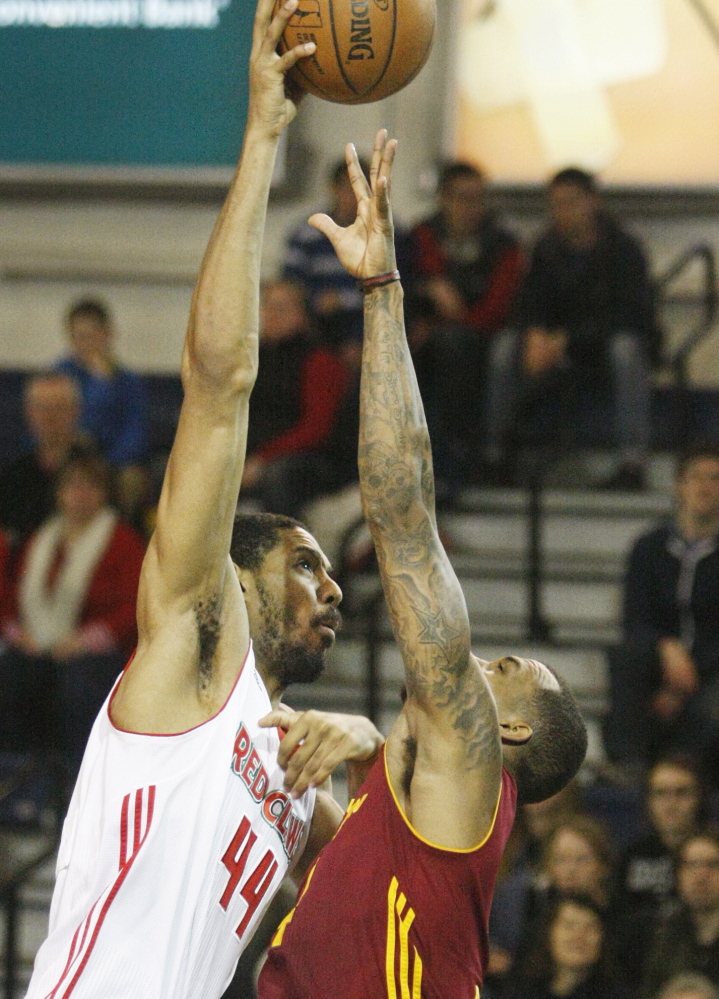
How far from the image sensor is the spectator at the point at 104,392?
808 centimetres

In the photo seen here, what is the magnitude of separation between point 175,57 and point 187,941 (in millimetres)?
7444

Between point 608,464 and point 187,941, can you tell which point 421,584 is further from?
point 608,464

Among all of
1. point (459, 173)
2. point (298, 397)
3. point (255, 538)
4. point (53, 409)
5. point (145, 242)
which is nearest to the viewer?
point (255, 538)

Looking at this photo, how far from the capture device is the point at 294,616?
3.29 meters

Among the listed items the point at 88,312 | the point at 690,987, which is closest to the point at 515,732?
the point at 690,987

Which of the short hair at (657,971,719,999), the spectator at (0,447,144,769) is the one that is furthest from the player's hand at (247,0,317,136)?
the spectator at (0,447,144,769)

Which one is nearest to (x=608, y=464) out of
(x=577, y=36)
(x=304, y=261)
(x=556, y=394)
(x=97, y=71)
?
(x=556, y=394)

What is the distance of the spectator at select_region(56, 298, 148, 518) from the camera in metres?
8.08

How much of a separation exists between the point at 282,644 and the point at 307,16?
1.34 metres

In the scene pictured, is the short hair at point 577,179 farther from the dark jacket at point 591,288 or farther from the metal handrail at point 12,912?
the metal handrail at point 12,912

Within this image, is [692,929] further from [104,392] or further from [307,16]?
[104,392]

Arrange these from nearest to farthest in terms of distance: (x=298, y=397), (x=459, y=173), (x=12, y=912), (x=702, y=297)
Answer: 1. (x=12, y=912)
2. (x=298, y=397)
3. (x=459, y=173)
4. (x=702, y=297)

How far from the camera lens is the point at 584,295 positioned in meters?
7.70

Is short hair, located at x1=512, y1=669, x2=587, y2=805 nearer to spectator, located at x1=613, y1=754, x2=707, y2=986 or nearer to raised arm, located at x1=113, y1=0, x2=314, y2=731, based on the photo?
raised arm, located at x1=113, y1=0, x2=314, y2=731
